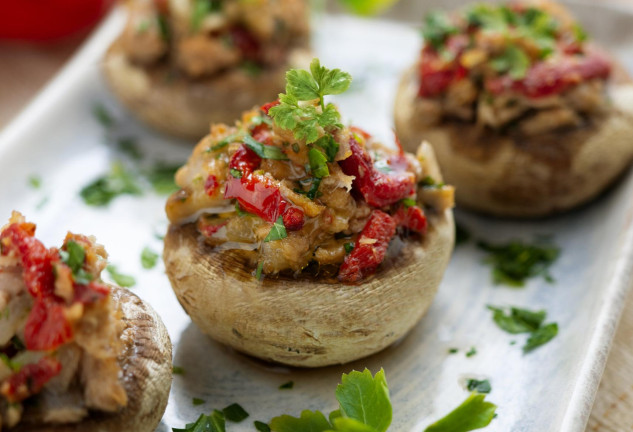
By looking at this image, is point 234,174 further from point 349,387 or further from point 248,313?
point 349,387

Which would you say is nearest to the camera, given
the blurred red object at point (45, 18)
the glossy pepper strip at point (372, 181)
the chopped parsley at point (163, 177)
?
the glossy pepper strip at point (372, 181)

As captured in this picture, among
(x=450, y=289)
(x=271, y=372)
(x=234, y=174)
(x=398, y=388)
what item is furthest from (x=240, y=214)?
(x=450, y=289)

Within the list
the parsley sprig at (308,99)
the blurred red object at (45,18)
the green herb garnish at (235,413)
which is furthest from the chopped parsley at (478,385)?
the blurred red object at (45,18)

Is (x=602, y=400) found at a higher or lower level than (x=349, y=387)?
lower

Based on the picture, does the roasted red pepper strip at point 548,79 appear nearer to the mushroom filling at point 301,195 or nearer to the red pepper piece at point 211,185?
the mushroom filling at point 301,195

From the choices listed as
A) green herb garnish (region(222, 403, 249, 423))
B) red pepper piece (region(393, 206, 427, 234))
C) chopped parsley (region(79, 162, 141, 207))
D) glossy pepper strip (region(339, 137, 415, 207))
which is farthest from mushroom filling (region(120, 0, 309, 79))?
green herb garnish (region(222, 403, 249, 423))

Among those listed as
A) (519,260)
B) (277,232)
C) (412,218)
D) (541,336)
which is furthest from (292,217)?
(519,260)
